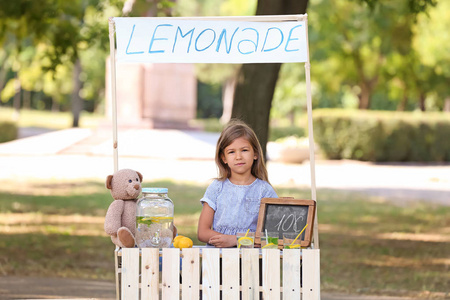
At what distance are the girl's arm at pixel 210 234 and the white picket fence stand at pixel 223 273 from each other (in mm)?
450

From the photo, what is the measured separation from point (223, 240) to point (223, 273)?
0.50 m

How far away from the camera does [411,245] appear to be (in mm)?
11992

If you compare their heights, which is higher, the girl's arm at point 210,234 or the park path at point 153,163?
the park path at point 153,163

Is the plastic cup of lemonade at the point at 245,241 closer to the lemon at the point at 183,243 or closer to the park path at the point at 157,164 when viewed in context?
the lemon at the point at 183,243

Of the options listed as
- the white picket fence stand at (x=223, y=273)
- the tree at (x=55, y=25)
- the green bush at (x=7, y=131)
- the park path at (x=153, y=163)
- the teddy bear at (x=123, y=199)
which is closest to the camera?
the white picket fence stand at (x=223, y=273)

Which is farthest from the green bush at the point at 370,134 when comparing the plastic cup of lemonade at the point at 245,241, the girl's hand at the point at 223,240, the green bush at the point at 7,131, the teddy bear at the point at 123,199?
the plastic cup of lemonade at the point at 245,241

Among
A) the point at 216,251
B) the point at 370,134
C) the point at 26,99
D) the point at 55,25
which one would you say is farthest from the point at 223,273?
the point at 26,99

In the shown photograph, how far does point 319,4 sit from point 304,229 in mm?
22653

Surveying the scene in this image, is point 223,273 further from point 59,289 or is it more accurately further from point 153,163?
point 153,163

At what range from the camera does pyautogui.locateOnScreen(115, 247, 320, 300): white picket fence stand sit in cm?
421

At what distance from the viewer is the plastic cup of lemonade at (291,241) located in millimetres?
4461

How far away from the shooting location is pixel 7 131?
29656mm

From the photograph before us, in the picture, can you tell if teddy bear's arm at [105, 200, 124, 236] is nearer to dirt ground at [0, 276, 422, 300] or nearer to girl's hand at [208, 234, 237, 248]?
girl's hand at [208, 234, 237, 248]

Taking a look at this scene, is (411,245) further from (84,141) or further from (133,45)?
(84,141)
